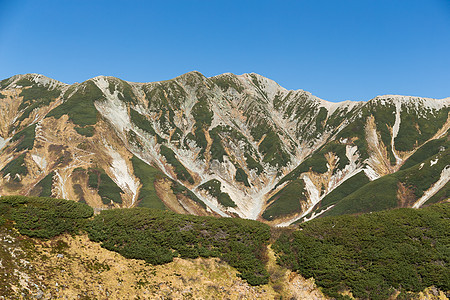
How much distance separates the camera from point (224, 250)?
34.7 metres

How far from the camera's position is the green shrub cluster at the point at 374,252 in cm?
3042

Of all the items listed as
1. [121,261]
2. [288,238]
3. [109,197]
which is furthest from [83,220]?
[109,197]

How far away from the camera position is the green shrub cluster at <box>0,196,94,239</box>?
101ft

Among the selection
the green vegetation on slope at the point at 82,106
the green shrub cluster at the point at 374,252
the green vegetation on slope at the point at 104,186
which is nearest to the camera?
the green shrub cluster at the point at 374,252

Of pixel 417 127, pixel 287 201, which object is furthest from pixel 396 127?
pixel 287 201

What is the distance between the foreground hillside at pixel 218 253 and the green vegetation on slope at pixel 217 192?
104 metres

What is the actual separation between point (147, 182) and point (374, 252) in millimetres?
111760

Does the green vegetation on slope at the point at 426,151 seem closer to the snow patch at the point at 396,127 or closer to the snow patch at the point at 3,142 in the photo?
the snow patch at the point at 396,127

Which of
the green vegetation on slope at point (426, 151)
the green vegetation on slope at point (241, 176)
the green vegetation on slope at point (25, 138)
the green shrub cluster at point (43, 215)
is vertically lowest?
the green shrub cluster at point (43, 215)

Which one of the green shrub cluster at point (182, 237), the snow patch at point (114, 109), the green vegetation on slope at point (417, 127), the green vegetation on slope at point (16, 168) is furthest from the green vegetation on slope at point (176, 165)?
the green shrub cluster at point (182, 237)

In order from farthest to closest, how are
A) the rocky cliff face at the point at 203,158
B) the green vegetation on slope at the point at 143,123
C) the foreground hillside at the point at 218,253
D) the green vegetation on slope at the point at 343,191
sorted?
1. the green vegetation on slope at the point at 143,123
2. the green vegetation on slope at the point at 343,191
3. the rocky cliff face at the point at 203,158
4. the foreground hillside at the point at 218,253

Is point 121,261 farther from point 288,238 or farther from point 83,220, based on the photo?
point 288,238

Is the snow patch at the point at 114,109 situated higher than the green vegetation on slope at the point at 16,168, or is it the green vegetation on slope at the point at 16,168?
the snow patch at the point at 114,109

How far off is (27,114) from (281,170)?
136916 millimetres
